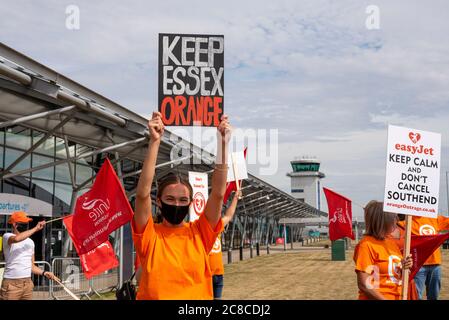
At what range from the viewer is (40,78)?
1096 cm

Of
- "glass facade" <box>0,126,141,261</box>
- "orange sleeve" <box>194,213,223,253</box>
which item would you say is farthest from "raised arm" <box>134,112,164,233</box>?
"glass facade" <box>0,126,141,261</box>

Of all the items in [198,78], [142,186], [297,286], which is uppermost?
[198,78]

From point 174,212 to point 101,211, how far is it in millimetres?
5314

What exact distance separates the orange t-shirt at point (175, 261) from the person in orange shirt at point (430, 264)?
4.95 metres

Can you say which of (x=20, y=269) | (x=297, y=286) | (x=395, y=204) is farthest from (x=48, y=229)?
(x=395, y=204)

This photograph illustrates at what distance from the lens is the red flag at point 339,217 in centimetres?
1341

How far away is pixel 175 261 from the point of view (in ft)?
12.0

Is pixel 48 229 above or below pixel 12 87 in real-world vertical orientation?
below

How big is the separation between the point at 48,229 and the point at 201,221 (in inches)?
717

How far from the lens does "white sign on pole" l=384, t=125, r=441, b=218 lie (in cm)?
536

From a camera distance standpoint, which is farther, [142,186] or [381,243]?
[381,243]

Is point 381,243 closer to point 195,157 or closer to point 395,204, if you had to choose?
point 395,204

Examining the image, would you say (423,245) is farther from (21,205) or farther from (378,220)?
(21,205)

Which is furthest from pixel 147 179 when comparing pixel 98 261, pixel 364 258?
pixel 98 261
